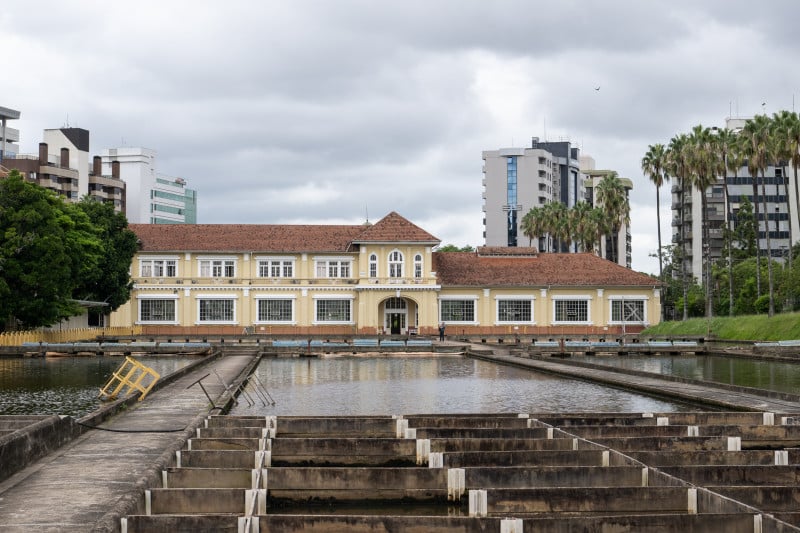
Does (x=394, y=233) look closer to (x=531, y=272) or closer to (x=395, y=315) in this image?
(x=395, y=315)

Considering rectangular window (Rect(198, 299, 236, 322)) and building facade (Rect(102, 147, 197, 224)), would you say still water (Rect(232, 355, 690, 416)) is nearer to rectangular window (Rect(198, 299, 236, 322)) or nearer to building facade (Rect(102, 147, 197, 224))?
rectangular window (Rect(198, 299, 236, 322))

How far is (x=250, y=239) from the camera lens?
74250 millimetres

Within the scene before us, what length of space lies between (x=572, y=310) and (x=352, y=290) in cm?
1655

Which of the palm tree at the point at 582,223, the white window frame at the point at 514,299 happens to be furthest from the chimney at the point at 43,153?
the white window frame at the point at 514,299

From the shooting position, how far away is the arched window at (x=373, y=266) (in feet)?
238

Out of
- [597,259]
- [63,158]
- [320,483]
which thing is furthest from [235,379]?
[63,158]

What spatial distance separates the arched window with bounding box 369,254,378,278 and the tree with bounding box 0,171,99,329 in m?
23.5

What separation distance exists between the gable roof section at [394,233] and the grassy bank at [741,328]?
57.3 ft

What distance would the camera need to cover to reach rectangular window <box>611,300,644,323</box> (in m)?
74.2

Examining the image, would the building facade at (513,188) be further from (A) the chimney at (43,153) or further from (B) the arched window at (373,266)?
(B) the arched window at (373,266)

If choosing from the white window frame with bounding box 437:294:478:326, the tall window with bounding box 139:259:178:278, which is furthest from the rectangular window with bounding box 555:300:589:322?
the tall window with bounding box 139:259:178:278

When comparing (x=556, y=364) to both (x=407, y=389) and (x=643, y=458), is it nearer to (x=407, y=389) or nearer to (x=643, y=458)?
(x=407, y=389)

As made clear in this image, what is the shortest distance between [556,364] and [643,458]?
27.8 metres

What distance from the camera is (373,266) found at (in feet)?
238
